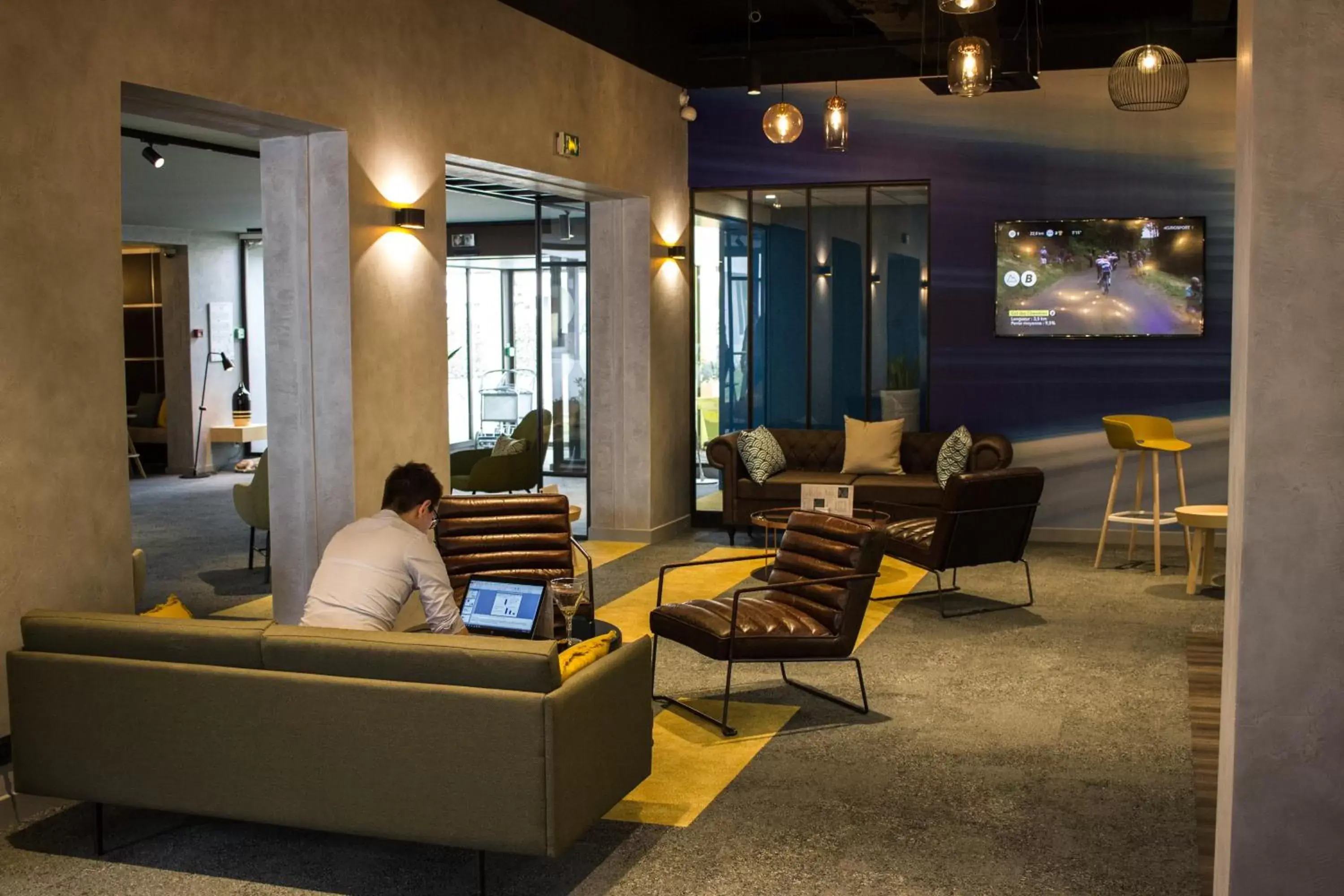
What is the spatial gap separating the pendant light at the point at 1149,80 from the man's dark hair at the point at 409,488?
4.93m

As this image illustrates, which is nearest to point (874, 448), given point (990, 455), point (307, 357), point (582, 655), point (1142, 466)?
point (990, 455)

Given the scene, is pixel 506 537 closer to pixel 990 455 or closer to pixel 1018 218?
pixel 990 455

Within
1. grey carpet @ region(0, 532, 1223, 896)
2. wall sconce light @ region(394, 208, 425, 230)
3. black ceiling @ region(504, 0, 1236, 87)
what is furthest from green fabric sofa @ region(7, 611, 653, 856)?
black ceiling @ region(504, 0, 1236, 87)

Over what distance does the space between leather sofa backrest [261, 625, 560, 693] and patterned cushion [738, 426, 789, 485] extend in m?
6.39

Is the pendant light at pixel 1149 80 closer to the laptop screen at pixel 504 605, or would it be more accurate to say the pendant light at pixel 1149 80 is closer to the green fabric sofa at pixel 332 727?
the laptop screen at pixel 504 605

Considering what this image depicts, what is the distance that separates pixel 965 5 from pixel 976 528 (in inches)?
124

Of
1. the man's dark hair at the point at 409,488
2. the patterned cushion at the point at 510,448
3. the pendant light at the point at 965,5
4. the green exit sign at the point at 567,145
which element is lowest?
the patterned cushion at the point at 510,448

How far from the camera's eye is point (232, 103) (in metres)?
5.84

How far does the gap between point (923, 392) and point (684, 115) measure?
301 centimetres

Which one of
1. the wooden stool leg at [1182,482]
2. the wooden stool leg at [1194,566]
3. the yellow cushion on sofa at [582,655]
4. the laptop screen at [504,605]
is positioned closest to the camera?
the yellow cushion on sofa at [582,655]

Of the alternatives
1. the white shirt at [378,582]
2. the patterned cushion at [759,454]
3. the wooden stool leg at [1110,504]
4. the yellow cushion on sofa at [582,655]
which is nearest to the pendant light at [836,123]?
the patterned cushion at [759,454]

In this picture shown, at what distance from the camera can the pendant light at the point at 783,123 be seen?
28.1ft

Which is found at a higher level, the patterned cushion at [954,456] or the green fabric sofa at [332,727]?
the patterned cushion at [954,456]

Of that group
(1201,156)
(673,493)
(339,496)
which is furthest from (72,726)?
(1201,156)
